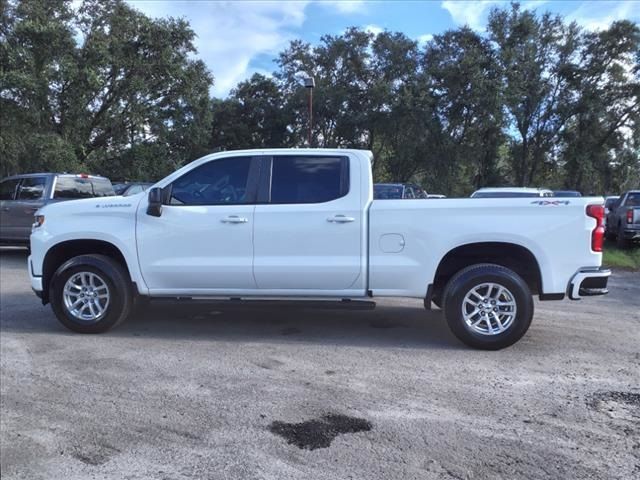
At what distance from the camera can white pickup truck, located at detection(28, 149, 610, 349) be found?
554 cm

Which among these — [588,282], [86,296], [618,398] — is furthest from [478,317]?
[86,296]

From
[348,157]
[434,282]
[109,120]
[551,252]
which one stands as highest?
[109,120]

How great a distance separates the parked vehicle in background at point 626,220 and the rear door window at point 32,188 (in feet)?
46.8

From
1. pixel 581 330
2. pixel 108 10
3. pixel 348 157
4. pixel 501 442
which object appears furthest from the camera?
pixel 108 10

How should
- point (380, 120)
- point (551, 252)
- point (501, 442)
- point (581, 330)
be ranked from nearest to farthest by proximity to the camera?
point (501, 442), point (551, 252), point (581, 330), point (380, 120)

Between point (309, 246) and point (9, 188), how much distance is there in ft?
31.7

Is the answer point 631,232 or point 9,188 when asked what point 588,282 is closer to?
point 631,232

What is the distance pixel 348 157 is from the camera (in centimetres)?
609

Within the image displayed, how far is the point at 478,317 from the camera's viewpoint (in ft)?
18.5

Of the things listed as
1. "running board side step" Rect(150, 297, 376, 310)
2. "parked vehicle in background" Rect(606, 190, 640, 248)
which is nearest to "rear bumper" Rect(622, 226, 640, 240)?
"parked vehicle in background" Rect(606, 190, 640, 248)

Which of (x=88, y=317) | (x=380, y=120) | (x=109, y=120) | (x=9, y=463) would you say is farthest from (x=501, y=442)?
(x=380, y=120)

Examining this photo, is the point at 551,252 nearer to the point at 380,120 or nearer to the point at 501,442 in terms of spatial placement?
the point at 501,442

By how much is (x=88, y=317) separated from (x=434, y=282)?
3751 millimetres

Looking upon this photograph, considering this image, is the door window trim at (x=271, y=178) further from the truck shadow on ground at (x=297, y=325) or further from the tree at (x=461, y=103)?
the tree at (x=461, y=103)
